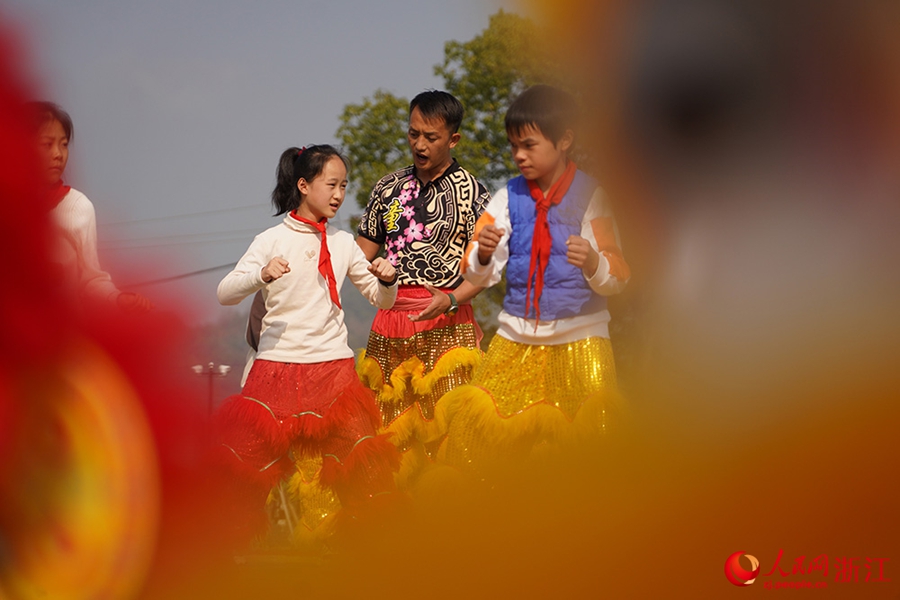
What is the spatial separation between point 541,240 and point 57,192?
2.12m

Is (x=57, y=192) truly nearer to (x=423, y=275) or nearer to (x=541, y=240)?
(x=541, y=240)

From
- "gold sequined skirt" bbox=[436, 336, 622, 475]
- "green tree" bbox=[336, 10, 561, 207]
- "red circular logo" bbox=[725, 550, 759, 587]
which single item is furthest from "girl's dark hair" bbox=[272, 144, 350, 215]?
"green tree" bbox=[336, 10, 561, 207]

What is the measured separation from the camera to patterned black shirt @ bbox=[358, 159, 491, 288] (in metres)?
5.59

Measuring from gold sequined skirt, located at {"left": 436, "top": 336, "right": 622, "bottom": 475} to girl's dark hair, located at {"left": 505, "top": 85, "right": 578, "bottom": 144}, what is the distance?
0.90 m

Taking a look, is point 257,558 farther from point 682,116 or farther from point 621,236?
point 682,116

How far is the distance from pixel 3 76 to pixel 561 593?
82.7 inches

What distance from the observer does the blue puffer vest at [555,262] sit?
4.12 meters

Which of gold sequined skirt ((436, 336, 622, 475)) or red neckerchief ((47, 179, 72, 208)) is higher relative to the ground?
red neckerchief ((47, 179, 72, 208))

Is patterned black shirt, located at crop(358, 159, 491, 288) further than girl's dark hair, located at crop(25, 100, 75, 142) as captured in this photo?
Yes

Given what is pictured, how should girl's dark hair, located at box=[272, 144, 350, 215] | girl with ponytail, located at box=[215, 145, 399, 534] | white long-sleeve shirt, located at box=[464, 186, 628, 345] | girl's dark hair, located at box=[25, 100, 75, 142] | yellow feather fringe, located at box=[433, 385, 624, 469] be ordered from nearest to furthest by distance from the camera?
girl's dark hair, located at box=[25, 100, 75, 142] < yellow feather fringe, located at box=[433, 385, 624, 469] < white long-sleeve shirt, located at box=[464, 186, 628, 345] < girl with ponytail, located at box=[215, 145, 399, 534] < girl's dark hair, located at box=[272, 144, 350, 215]

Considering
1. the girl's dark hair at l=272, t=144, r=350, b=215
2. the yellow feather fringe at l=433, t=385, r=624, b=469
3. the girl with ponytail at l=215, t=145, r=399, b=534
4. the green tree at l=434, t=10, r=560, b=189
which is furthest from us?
the green tree at l=434, t=10, r=560, b=189

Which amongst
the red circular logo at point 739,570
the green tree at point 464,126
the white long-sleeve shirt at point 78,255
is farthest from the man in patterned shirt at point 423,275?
the green tree at point 464,126

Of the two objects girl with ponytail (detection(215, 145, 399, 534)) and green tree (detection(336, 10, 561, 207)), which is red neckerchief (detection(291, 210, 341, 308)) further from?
green tree (detection(336, 10, 561, 207))

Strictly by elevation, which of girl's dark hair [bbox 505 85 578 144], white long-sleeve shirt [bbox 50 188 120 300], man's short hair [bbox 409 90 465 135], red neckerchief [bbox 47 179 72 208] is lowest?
white long-sleeve shirt [bbox 50 188 120 300]
